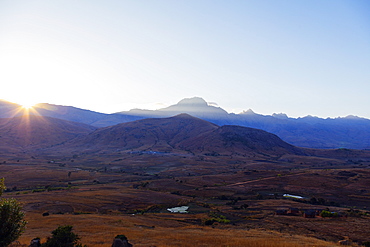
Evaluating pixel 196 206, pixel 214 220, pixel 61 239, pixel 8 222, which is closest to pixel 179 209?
pixel 196 206

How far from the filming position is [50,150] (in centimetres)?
19612

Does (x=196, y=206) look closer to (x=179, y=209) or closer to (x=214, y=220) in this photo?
(x=179, y=209)

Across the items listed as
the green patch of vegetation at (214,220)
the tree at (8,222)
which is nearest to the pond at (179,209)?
the green patch of vegetation at (214,220)

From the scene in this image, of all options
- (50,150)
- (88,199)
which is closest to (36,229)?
(88,199)

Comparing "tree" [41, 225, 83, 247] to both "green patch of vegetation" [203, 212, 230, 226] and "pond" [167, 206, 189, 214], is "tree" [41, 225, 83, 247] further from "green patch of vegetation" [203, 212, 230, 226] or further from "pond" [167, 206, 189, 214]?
"pond" [167, 206, 189, 214]

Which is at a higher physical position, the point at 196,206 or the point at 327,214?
the point at 327,214

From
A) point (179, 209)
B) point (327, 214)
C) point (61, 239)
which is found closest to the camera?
point (61, 239)

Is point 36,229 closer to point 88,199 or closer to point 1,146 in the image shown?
point 88,199

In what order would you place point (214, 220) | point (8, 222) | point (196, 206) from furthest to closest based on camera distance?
point (196, 206), point (214, 220), point (8, 222)

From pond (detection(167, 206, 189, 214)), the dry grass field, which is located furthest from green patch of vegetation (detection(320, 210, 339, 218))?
pond (detection(167, 206, 189, 214))

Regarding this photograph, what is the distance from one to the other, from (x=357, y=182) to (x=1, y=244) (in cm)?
9975

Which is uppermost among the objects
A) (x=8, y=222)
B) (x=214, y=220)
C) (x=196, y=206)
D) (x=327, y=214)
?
(x=8, y=222)

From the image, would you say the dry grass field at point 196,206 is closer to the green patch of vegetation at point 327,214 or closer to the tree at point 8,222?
the green patch of vegetation at point 327,214

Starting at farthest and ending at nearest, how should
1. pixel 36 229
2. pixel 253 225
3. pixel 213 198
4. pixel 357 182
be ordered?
pixel 357 182
pixel 213 198
pixel 253 225
pixel 36 229
